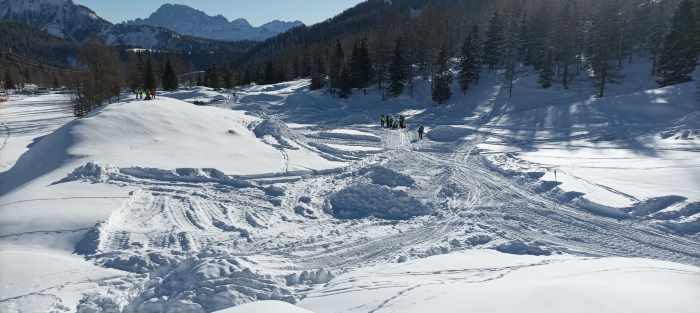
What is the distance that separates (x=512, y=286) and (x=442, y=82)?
39.2 meters

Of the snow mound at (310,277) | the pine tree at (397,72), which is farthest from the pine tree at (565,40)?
the snow mound at (310,277)

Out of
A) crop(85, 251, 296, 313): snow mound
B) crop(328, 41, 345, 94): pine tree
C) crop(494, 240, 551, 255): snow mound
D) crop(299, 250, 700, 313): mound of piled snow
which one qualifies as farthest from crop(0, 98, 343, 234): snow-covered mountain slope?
crop(328, 41, 345, 94): pine tree

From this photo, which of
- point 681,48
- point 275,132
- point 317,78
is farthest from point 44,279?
point 317,78

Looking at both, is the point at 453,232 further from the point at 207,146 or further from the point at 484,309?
the point at 207,146

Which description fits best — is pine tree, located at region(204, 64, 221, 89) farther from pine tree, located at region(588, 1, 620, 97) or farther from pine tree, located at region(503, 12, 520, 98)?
pine tree, located at region(588, 1, 620, 97)

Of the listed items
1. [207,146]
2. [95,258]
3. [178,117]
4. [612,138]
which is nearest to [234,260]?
[95,258]

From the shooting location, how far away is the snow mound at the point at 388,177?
1612 cm

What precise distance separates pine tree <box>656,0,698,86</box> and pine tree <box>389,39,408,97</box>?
84.3 feet

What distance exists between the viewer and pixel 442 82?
44188mm

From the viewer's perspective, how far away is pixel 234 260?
355 inches

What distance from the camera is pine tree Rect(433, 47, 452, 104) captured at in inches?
1741

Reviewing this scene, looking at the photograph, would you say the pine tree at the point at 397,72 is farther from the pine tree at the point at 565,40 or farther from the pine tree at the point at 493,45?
the pine tree at the point at 565,40

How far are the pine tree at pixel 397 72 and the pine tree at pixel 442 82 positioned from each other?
Answer: 4.14 meters

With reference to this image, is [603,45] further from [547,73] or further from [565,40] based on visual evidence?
[565,40]
